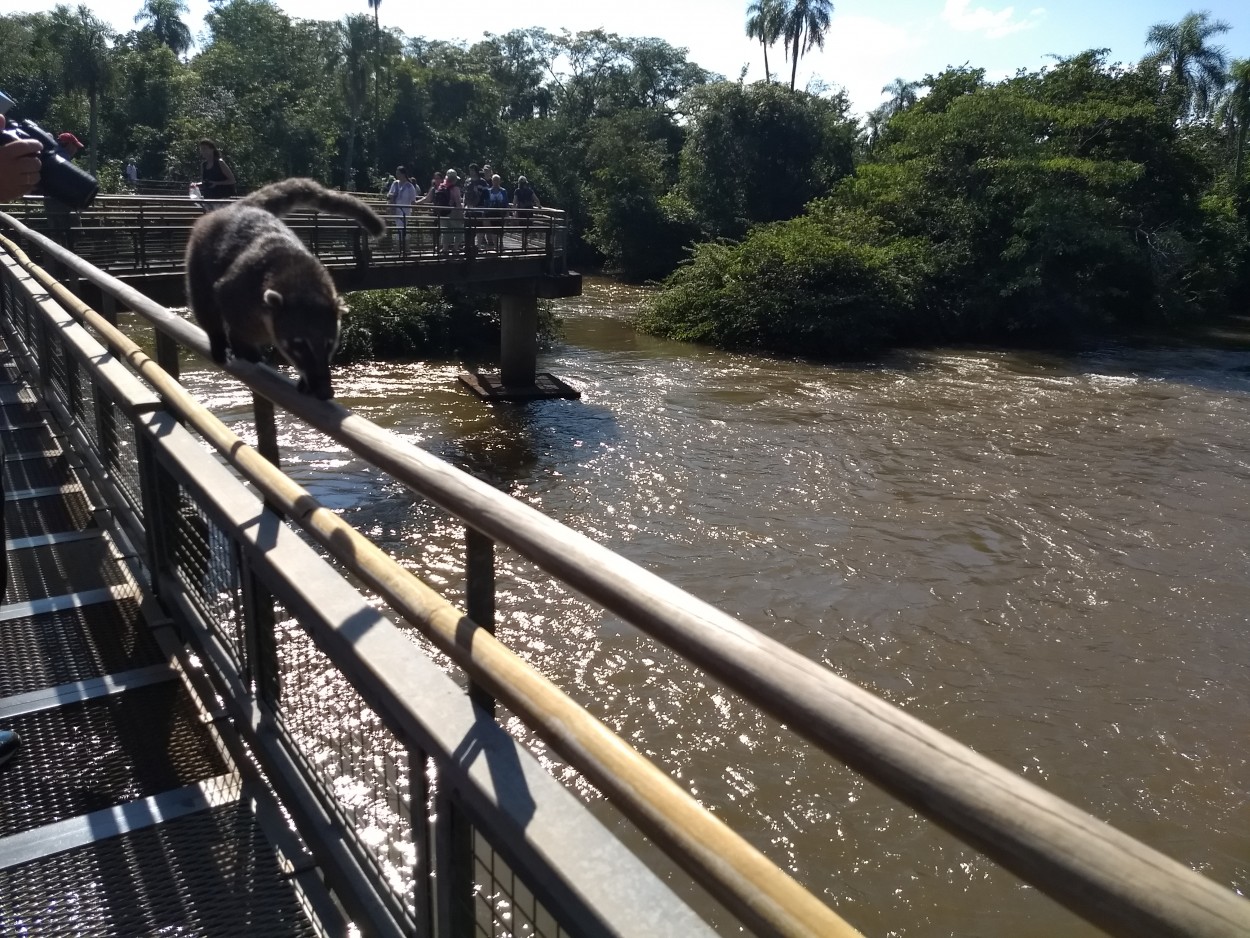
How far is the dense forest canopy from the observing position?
22.3 metres

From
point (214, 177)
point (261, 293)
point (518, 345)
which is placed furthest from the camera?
point (518, 345)

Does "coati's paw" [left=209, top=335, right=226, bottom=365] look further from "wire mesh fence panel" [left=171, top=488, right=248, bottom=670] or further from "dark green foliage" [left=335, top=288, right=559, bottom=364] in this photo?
"dark green foliage" [left=335, top=288, right=559, bottom=364]

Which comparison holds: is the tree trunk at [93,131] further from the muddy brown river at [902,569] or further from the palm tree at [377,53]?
the muddy brown river at [902,569]

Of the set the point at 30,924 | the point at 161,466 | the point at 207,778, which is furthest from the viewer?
the point at 161,466

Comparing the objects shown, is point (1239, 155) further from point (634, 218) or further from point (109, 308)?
point (109, 308)

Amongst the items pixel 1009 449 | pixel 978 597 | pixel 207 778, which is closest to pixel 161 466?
pixel 207 778

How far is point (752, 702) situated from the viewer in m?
0.97

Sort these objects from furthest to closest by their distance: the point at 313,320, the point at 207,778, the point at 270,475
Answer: the point at 313,320 < the point at 207,778 < the point at 270,475

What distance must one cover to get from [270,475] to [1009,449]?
44.1 ft

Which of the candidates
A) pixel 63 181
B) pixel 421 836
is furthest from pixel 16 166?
pixel 421 836

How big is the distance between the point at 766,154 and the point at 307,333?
32.1 meters

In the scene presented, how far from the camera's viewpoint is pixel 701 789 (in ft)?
20.3

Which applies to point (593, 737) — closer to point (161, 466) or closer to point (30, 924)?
point (30, 924)

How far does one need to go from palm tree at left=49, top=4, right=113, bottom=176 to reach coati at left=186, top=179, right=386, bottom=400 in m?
34.2
